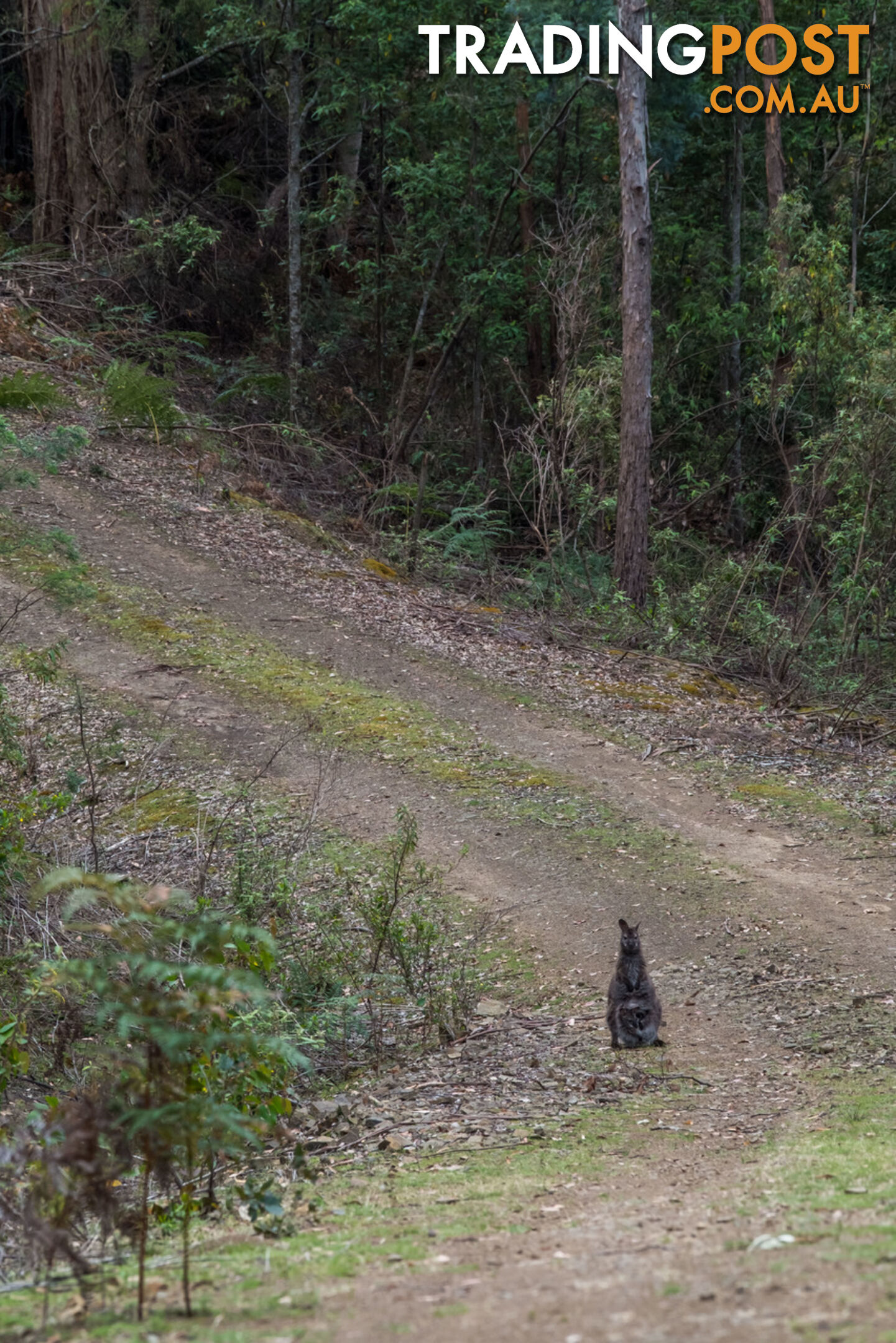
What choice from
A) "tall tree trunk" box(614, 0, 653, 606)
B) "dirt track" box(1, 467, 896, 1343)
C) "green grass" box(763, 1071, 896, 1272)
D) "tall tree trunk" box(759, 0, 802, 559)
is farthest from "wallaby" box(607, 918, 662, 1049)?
"tall tree trunk" box(759, 0, 802, 559)

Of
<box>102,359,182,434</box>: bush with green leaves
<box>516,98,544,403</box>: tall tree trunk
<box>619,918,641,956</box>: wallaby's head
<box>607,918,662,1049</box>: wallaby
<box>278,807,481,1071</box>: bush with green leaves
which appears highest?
<box>516,98,544,403</box>: tall tree trunk

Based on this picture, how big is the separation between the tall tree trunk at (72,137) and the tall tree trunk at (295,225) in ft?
11.7

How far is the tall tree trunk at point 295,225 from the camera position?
22.2 m

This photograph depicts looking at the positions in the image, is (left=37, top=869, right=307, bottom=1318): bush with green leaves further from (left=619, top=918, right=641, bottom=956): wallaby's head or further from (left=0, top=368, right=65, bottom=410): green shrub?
(left=0, top=368, right=65, bottom=410): green shrub

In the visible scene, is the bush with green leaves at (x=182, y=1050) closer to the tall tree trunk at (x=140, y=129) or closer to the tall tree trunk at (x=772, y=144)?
the tall tree trunk at (x=772, y=144)

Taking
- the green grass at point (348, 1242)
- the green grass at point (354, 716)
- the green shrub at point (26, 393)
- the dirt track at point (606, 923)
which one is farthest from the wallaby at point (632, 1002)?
the green shrub at point (26, 393)

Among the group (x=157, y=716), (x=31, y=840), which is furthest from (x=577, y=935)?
(x=157, y=716)

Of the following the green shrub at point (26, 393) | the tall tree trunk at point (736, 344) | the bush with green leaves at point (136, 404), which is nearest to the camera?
the green shrub at point (26, 393)

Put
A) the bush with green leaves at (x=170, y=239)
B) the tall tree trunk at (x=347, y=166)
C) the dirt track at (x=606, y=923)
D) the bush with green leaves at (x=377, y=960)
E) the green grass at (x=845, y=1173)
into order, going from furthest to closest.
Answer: the bush with green leaves at (x=170, y=239) → the tall tree trunk at (x=347, y=166) → the bush with green leaves at (x=377, y=960) → the green grass at (x=845, y=1173) → the dirt track at (x=606, y=923)

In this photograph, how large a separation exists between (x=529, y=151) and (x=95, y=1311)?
2267 centimetres

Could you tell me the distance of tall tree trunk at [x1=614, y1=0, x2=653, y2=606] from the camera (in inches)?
715

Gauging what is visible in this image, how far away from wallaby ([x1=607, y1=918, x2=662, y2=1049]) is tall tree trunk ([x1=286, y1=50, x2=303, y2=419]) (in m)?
17.5

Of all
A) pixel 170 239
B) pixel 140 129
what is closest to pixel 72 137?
pixel 140 129

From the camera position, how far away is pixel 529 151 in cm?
2300
